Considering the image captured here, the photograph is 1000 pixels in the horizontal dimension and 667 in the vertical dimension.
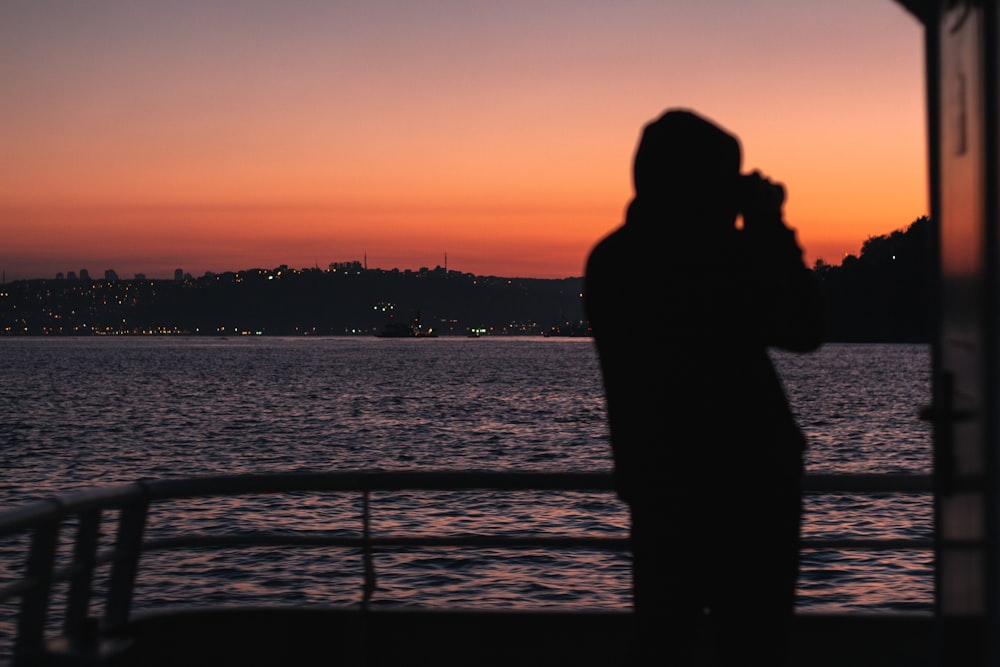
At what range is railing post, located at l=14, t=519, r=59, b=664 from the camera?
316 cm

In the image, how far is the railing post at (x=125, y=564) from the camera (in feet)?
12.1

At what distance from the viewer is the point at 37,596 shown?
10.5 ft

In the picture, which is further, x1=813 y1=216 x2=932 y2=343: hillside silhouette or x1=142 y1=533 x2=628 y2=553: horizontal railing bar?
x1=813 y1=216 x2=932 y2=343: hillside silhouette

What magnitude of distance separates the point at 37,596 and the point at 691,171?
82.5 inches

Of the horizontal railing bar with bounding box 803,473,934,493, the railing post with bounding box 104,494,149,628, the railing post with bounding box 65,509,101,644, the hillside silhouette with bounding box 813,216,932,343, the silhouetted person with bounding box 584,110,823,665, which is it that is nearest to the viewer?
the silhouetted person with bounding box 584,110,823,665

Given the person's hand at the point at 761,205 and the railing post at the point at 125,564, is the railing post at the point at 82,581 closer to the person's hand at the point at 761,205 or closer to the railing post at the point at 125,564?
the railing post at the point at 125,564

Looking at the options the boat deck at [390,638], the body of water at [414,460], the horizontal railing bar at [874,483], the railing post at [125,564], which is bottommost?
the body of water at [414,460]

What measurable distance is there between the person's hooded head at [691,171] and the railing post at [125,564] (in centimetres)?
205

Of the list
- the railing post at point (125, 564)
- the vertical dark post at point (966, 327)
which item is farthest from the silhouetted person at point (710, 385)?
the railing post at point (125, 564)

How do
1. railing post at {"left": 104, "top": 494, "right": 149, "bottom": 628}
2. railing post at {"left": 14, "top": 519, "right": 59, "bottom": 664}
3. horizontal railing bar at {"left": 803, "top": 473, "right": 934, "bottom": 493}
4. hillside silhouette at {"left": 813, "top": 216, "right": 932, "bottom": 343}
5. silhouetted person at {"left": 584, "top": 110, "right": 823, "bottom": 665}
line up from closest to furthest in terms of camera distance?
silhouetted person at {"left": 584, "top": 110, "right": 823, "bottom": 665}
railing post at {"left": 14, "top": 519, "right": 59, "bottom": 664}
railing post at {"left": 104, "top": 494, "right": 149, "bottom": 628}
horizontal railing bar at {"left": 803, "top": 473, "right": 934, "bottom": 493}
hillside silhouette at {"left": 813, "top": 216, "right": 932, "bottom": 343}

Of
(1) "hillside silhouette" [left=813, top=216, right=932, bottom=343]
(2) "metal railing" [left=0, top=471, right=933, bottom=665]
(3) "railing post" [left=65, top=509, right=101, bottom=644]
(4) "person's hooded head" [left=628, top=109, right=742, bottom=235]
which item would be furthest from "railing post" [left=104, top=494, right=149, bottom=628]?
(1) "hillside silhouette" [left=813, top=216, right=932, bottom=343]

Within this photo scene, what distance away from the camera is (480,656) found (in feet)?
13.3

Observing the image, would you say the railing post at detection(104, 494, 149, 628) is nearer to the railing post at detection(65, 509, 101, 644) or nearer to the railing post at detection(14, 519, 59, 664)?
the railing post at detection(65, 509, 101, 644)

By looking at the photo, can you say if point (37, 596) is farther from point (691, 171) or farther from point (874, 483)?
point (874, 483)
